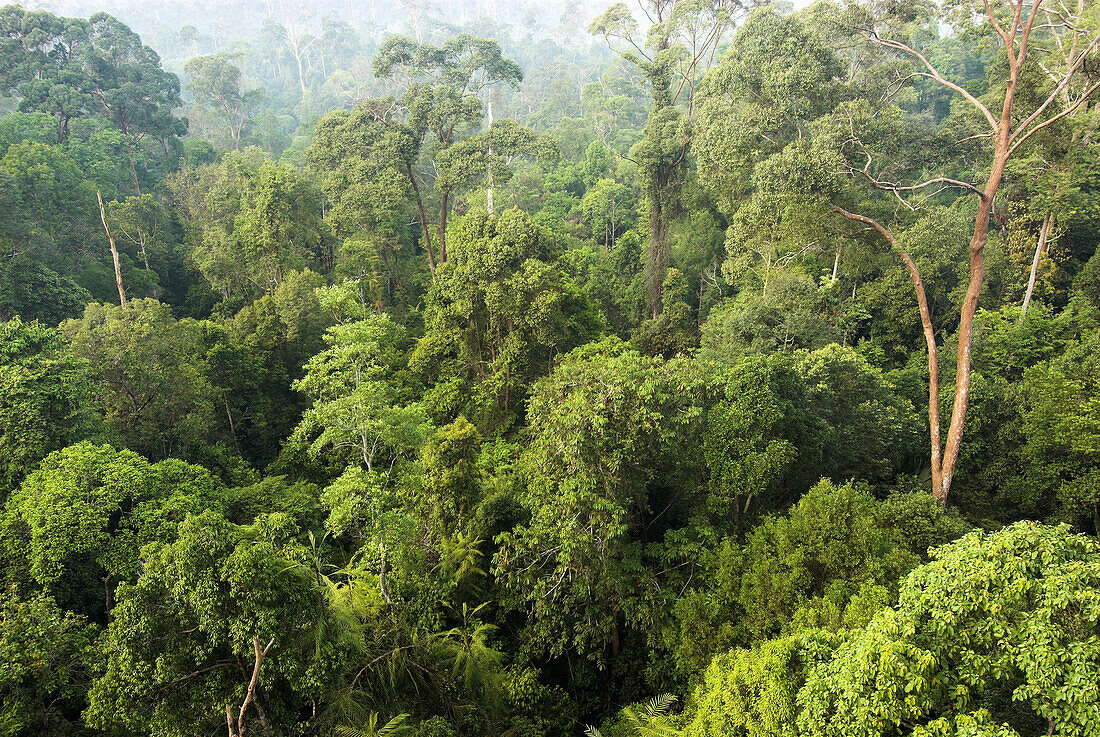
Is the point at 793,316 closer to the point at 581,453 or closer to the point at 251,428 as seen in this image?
the point at 581,453

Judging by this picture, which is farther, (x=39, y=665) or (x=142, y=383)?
(x=142, y=383)

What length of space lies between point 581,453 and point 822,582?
4.66m

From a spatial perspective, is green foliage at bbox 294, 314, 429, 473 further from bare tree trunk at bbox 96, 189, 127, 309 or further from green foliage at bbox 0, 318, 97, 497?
bare tree trunk at bbox 96, 189, 127, 309

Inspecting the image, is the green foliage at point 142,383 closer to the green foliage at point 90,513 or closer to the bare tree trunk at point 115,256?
the green foliage at point 90,513

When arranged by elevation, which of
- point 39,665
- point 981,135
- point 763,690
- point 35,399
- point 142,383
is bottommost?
point 39,665

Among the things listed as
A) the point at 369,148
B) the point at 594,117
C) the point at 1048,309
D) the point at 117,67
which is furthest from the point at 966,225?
the point at 117,67

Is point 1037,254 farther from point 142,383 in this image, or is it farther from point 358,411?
point 142,383

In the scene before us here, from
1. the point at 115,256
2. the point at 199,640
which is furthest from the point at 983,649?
the point at 115,256

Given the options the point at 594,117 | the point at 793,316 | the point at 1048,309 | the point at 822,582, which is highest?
the point at 594,117

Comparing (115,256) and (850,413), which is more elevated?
(115,256)

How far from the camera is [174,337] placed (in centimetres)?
1820

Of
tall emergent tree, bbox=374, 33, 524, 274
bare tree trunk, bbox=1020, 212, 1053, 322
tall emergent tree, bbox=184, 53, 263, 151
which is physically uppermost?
tall emergent tree, bbox=184, 53, 263, 151

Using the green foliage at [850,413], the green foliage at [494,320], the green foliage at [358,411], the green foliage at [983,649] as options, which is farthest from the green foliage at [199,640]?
the green foliage at [850,413]

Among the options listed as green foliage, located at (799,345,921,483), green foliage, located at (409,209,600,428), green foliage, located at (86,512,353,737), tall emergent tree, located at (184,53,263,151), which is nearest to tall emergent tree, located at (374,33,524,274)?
green foliage, located at (409,209,600,428)
